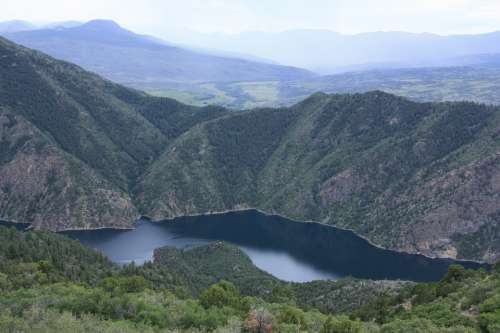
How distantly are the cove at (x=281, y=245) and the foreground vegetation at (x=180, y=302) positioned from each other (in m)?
28.3

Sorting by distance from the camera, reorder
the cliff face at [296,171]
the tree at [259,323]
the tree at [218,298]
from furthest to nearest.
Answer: the cliff face at [296,171], the tree at [218,298], the tree at [259,323]

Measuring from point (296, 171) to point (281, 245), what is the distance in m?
43.1

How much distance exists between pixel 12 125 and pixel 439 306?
15311cm

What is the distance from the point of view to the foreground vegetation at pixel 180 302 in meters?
47.2

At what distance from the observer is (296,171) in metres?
184

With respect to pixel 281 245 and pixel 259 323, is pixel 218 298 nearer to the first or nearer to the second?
pixel 259 323

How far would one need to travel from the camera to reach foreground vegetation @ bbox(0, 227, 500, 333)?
155ft

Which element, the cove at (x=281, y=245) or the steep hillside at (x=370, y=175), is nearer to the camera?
the cove at (x=281, y=245)

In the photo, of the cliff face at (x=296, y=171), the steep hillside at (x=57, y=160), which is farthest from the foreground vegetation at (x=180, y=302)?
the steep hillside at (x=57, y=160)

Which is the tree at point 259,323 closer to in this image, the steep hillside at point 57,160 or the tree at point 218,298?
the tree at point 218,298

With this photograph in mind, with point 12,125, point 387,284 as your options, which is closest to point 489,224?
point 387,284

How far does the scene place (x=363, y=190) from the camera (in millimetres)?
164250

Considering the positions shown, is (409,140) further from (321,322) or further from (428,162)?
(321,322)

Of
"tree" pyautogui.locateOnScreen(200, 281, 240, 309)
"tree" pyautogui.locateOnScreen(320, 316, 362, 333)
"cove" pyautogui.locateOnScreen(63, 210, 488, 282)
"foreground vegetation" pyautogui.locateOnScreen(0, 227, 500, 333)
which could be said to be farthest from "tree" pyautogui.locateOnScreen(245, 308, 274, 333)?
"cove" pyautogui.locateOnScreen(63, 210, 488, 282)
